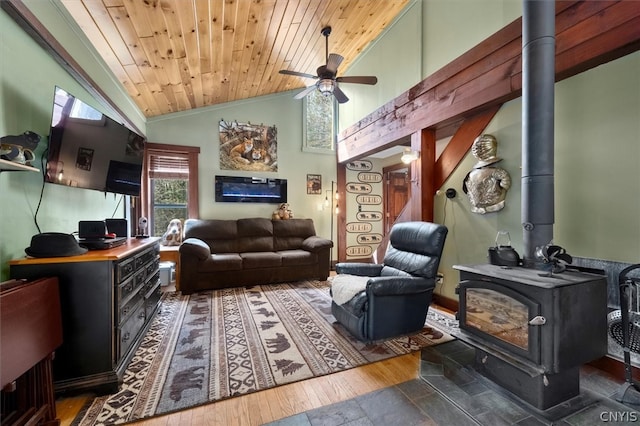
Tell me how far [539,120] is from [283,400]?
242cm

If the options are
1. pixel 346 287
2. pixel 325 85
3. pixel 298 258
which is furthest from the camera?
pixel 298 258

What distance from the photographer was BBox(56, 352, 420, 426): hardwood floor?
1515 mm

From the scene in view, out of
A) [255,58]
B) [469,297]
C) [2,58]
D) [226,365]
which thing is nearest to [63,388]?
[226,365]

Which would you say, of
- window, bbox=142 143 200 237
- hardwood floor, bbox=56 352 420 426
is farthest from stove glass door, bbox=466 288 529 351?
window, bbox=142 143 200 237

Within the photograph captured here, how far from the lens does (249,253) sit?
444 centimetres

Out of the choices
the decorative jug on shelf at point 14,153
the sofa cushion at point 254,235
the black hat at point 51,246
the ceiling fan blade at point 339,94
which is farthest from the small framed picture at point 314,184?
the decorative jug on shelf at point 14,153

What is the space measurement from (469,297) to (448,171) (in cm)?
174

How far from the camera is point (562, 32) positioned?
2.05 meters

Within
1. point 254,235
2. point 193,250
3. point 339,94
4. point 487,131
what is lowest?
point 193,250

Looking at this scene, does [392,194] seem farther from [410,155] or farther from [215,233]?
[215,233]

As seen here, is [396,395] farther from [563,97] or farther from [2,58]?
[2,58]

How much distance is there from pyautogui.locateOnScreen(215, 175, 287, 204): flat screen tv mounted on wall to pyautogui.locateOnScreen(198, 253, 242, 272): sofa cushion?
1316mm

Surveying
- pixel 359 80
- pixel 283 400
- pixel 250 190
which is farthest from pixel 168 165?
pixel 283 400

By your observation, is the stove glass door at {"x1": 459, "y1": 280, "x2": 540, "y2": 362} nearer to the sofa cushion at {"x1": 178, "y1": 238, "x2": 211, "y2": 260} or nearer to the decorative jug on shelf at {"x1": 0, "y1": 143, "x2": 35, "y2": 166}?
the decorative jug on shelf at {"x1": 0, "y1": 143, "x2": 35, "y2": 166}
